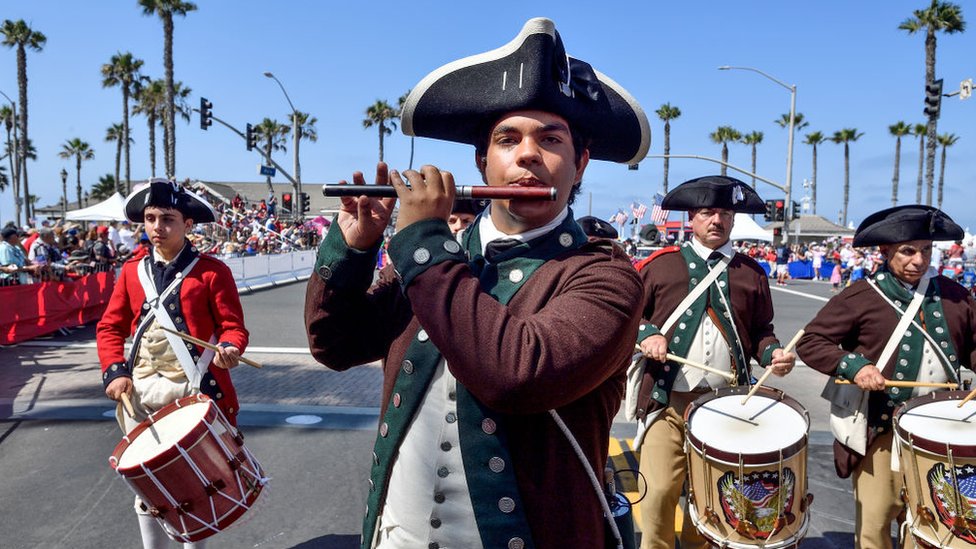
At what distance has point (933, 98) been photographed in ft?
58.2

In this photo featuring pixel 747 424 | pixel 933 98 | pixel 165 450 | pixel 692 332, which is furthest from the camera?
pixel 933 98

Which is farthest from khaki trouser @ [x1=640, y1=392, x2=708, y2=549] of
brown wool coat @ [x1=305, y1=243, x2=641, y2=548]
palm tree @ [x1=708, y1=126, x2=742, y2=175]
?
palm tree @ [x1=708, y1=126, x2=742, y2=175]

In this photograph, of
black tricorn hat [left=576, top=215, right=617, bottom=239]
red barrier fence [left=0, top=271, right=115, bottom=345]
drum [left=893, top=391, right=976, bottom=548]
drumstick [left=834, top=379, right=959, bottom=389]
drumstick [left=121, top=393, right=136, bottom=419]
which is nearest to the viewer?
drum [left=893, top=391, right=976, bottom=548]

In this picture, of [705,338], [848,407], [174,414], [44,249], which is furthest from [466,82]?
[44,249]

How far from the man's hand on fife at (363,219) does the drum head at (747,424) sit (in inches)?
79.6

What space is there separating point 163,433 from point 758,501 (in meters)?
2.61

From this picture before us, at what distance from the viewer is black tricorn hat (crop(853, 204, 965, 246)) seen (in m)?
3.56

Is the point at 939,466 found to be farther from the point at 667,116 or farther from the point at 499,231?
the point at 667,116

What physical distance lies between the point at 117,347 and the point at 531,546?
2.99m

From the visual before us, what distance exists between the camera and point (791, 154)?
30406 millimetres

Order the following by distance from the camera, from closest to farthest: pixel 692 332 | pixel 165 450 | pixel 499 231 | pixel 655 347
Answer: pixel 499 231, pixel 165 450, pixel 655 347, pixel 692 332

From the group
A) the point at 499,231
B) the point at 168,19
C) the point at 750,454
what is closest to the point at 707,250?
the point at 750,454

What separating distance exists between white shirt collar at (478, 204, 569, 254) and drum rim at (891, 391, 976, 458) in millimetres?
2214

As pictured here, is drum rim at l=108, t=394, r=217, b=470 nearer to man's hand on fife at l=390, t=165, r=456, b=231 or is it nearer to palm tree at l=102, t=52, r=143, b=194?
man's hand on fife at l=390, t=165, r=456, b=231
